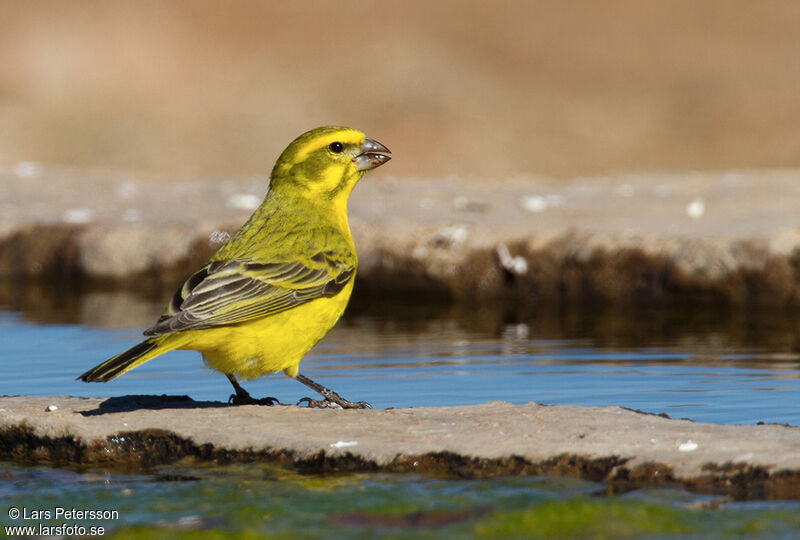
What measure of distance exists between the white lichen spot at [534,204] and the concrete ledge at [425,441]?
14.9 feet

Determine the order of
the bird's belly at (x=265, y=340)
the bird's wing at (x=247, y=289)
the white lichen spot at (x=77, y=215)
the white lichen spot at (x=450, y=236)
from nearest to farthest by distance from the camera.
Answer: the bird's wing at (x=247, y=289) → the bird's belly at (x=265, y=340) → the white lichen spot at (x=450, y=236) → the white lichen spot at (x=77, y=215)

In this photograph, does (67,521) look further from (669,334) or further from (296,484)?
(669,334)

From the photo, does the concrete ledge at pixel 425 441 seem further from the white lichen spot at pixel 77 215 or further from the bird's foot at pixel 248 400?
the white lichen spot at pixel 77 215

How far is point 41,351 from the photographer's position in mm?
5727

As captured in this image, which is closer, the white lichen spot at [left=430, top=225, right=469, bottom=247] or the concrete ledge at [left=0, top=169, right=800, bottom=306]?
the concrete ledge at [left=0, top=169, right=800, bottom=306]

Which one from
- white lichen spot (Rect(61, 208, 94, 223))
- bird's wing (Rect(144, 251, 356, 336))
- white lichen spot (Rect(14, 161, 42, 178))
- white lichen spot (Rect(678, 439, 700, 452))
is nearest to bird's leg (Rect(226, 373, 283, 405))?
bird's wing (Rect(144, 251, 356, 336))

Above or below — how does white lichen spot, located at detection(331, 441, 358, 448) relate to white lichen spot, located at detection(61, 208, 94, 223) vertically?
below

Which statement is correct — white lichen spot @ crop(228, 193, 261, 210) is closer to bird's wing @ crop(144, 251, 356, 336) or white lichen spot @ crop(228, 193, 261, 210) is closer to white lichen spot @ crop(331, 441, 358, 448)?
bird's wing @ crop(144, 251, 356, 336)

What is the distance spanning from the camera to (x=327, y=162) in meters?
4.54

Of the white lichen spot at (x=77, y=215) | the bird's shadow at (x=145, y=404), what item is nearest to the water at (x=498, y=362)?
the bird's shadow at (x=145, y=404)

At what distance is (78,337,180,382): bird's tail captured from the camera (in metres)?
3.61

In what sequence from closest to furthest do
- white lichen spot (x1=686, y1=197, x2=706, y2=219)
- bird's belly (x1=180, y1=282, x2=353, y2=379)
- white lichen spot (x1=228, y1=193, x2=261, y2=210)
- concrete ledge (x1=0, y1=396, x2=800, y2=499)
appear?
concrete ledge (x1=0, y1=396, x2=800, y2=499) → bird's belly (x1=180, y1=282, x2=353, y2=379) → white lichen spot (x1=686, y1=197, x2=706, y2=219) → white lichen spot (x1=228, y1=193, x2=261, y2=210)

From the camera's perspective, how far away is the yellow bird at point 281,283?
150 inches

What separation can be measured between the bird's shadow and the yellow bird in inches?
5.2
